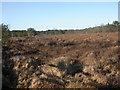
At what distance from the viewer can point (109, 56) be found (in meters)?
10.9

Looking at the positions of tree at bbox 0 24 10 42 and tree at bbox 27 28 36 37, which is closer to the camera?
tree at bbox 0 24 10 42

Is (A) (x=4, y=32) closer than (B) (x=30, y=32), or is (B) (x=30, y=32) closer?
(A) (x=4, y=32)

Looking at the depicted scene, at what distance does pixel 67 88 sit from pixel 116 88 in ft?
5.56

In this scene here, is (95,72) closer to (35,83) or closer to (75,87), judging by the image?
(75,87)

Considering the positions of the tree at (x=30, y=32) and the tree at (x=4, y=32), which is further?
the tree at (x=30, y=32)

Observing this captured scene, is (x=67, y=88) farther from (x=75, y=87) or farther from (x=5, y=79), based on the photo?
(x=5, y=79)

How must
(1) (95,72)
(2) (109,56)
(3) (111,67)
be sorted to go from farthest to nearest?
(2) (109,56) → (3) (111,67) → (1) (95,72)

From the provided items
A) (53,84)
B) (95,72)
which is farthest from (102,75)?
(53,84)

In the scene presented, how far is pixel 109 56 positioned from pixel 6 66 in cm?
546

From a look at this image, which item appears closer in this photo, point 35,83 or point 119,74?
point 35,83

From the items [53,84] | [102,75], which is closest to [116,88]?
[102,75]

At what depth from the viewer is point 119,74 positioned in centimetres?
813

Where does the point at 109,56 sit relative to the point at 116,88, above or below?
above

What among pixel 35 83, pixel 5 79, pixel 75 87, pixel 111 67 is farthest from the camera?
pixel 111 67
